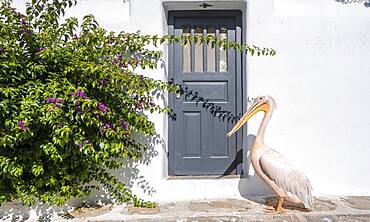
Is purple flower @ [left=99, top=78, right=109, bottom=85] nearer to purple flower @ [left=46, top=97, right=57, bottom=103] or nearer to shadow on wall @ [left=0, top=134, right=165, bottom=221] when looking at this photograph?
purple flower @ [left=46, top=97, right=57, bottom=103]

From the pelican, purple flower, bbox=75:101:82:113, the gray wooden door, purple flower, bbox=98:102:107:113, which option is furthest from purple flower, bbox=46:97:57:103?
the pelican

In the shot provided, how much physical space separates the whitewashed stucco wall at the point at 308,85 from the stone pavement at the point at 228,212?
21cm

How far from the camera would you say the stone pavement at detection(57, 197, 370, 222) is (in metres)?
3.45

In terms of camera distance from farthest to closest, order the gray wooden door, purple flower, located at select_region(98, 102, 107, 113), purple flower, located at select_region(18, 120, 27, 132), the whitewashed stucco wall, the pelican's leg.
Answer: the gray wooden door < the whitewashed stucco wall < the pelican's leg < purple flower, located at select_region(98, 102, 107, 113) < purple flower, located at select_region(18, 120, 27, 132)

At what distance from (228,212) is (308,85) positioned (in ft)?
5.72

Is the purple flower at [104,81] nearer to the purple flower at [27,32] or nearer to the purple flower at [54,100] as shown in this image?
the purple flower at [54,100]

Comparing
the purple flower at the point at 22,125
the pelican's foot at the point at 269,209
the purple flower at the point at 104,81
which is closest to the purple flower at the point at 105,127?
the purple flower at the point at 104,81

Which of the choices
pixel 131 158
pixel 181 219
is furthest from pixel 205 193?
pixel 131 158

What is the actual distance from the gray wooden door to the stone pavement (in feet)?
1.93

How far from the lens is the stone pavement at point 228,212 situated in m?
3.45

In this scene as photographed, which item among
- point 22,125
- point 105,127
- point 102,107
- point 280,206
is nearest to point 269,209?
point 280,206

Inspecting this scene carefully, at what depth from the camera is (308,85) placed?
13.5ft

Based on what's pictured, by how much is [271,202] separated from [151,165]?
55.6 inches

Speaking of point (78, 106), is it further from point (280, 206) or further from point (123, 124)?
point (280, 206)
